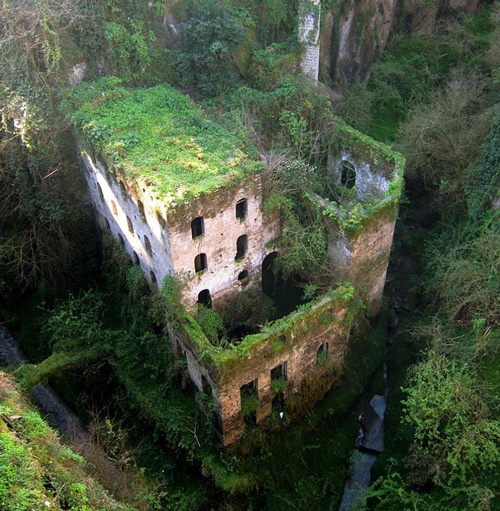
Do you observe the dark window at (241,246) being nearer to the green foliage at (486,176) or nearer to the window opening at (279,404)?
the window opening at (279,404)

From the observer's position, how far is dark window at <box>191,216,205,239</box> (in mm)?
19641

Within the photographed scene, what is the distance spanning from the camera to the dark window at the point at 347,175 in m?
25.5

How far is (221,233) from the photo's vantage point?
2030cm

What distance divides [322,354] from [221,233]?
20.0 ft

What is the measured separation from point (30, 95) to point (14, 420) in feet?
48.2

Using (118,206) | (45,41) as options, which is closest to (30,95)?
(45,41)

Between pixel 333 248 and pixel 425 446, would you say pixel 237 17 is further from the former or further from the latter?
pixel 425 446

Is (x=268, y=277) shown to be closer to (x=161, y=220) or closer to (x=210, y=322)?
(x=210, y=322)

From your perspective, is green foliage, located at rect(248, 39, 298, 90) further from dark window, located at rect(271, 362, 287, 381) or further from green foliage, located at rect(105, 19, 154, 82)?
dark window, located at rect(271, 362, 287, 381)

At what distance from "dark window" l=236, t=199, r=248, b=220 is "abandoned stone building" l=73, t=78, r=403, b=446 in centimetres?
5

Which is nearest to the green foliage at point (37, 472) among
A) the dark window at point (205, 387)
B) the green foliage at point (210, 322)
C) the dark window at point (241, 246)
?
the dark window at point (205, 387)

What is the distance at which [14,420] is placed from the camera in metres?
14.7

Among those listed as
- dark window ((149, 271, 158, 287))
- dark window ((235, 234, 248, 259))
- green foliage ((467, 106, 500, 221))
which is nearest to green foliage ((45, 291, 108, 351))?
dark window ((149, 271, 158, 287))

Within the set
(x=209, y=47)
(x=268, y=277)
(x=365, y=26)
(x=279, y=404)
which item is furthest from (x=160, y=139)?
(x=365, y=26)
